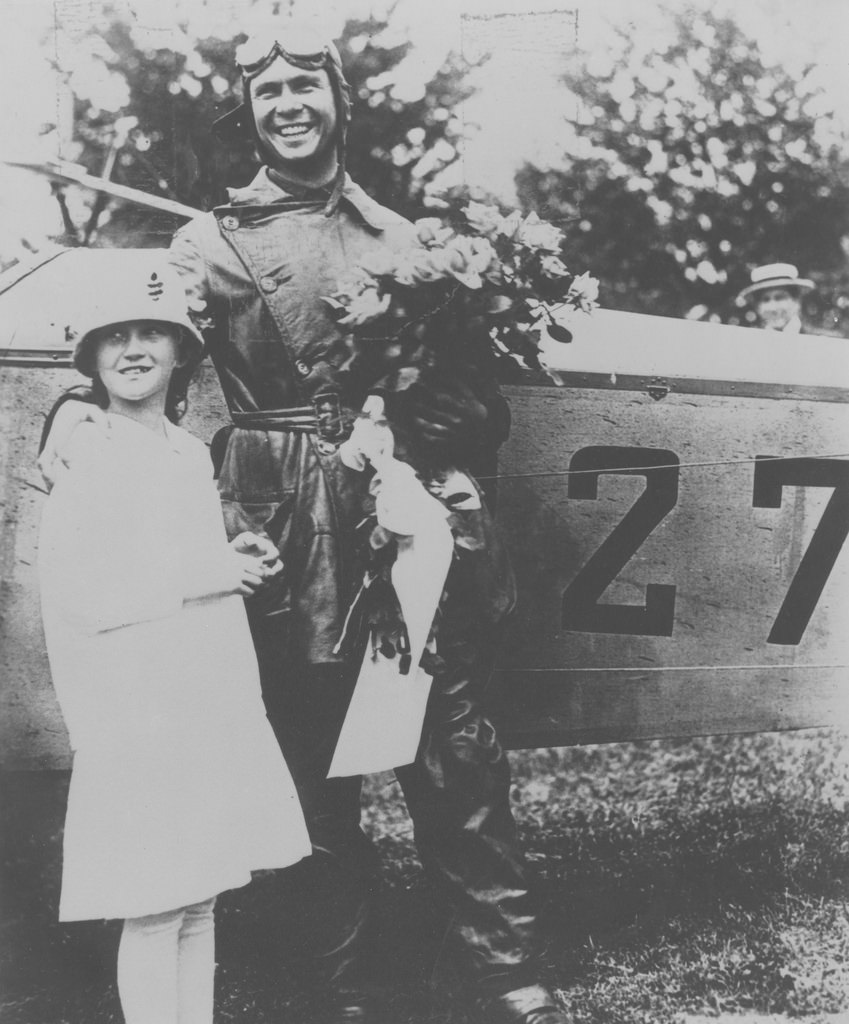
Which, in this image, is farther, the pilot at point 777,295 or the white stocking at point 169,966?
the pilot at point 777,295

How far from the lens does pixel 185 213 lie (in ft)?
11.6

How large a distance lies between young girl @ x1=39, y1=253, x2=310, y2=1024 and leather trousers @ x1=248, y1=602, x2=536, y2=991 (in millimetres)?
131

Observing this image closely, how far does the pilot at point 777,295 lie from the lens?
374cm

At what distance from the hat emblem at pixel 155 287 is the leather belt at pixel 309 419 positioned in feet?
1.59

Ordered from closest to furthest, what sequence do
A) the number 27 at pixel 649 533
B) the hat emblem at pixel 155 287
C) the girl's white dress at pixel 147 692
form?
1. the girl's white dress at pixel 147 692
2. the hat emblem at pixel 155 287
3. the number 27 at pixel 649 533

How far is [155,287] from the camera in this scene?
344 cm

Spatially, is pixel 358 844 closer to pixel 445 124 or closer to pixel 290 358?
pixel 290 358

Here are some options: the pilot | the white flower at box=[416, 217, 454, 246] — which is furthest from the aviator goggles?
the pilot

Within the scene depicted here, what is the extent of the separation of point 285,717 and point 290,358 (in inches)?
48.0

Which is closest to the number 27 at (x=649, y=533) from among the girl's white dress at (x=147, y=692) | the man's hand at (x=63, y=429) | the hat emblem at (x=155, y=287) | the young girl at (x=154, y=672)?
the young girl at (x=154, y=672)

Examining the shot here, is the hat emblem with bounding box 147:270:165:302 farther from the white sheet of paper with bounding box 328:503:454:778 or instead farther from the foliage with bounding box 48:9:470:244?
the white sheet of paper with bounding box 328:503:454:778

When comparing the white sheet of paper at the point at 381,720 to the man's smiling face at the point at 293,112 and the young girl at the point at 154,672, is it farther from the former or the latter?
the man's smiling face at the point at 293,112

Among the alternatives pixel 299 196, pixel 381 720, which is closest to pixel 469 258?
pixel 299 196

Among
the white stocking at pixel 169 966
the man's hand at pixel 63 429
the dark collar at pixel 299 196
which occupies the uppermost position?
the dark collar at pixel 299 196
